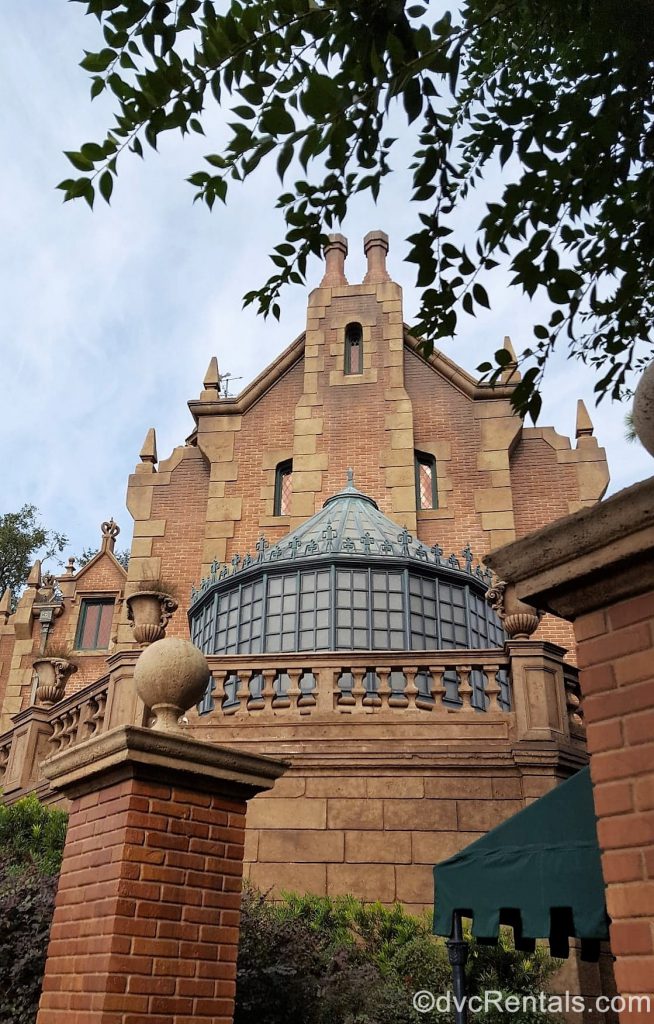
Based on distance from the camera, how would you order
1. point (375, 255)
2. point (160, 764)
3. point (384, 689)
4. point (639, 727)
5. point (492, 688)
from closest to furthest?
point (639, 727) → point (160, 764) → point (492, 688) → point (384, 689) → point (375, 255)

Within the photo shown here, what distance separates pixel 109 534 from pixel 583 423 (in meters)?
14.2

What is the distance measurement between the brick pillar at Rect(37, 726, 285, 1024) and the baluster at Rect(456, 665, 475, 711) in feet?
20.3

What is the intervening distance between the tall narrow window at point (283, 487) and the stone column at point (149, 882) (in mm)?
16048

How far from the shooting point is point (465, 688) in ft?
35.3

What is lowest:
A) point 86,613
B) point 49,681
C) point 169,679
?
point 169,679

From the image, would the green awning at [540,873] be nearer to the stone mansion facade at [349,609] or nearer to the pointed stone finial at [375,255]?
the stone mansion facade at [349,609]

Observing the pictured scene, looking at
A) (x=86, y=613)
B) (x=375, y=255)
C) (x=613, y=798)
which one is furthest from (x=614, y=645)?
(x=86, y=613)

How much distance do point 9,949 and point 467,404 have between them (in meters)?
17.0

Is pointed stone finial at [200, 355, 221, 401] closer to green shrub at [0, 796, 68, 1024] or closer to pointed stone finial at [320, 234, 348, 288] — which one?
pointed stone finial at [320, 234, 348, 288]

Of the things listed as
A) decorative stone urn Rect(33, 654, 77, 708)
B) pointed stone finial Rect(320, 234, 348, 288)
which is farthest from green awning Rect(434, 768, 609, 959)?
pointed stone finial Rect(320, 234, 348, 288)

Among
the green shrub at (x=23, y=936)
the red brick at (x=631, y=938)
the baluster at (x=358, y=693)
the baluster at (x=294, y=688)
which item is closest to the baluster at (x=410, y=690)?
the baluster at (x=358, y=693)

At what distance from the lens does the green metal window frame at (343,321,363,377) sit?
22484mm

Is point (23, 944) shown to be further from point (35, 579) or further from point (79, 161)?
point (35, 579)
